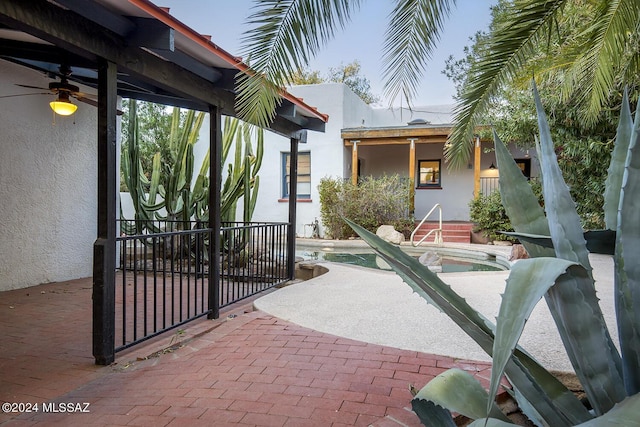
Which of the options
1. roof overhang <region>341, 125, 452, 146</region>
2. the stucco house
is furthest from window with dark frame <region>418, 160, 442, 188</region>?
roof overhang <region>341, 125, 452, 146</region>

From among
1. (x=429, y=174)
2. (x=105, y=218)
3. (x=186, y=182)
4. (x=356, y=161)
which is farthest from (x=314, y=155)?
(x=105, y=218)

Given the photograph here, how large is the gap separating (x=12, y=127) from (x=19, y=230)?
1320 mm

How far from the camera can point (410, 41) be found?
106 inches

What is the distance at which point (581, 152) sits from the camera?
8.29 meters

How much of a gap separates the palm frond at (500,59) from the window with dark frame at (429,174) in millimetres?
12751

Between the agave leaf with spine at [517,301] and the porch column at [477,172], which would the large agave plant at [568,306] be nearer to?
the agave leaf with spine at [517,301]

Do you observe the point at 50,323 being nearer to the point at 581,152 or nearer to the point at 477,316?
the point at 477,316

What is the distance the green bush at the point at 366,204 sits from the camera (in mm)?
12633

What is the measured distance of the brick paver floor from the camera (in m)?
2.19

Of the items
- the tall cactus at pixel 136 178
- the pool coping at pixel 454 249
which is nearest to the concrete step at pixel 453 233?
the pool coping at pixel 454 249

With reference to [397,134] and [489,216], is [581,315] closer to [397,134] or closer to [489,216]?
[489,216]

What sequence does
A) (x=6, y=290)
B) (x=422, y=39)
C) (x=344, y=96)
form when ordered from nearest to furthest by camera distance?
(x=422, y=39) → (x=6, y=290) → (x=344, y=96)

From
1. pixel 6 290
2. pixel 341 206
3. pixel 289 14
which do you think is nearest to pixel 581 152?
pixel 341 206

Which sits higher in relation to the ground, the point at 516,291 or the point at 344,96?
the point at 344,96
